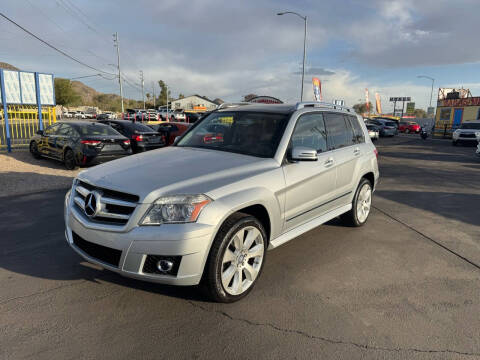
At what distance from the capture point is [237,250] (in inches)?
123

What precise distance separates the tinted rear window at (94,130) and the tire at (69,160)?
68 cm

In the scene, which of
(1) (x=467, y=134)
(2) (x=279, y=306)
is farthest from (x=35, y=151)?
(1) (x=467, y=134)

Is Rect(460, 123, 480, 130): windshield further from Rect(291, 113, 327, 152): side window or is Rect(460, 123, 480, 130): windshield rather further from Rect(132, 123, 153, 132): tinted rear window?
Rect(291, 113, 327, 152): side window

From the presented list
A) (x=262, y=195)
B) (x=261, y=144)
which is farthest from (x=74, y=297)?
(x=261, y=144)

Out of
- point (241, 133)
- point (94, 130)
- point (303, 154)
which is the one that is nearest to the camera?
point (303, 154)

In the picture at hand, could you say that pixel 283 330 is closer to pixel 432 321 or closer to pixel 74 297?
pixel 432 321

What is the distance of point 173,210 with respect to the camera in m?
2.76

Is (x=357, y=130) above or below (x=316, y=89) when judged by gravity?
below

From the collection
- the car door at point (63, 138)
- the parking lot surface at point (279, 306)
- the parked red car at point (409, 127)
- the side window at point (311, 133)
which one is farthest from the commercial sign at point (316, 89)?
the side window at point (311, 133)

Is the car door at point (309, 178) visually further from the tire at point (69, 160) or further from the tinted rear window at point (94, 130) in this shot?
the tire at point (69, 160)

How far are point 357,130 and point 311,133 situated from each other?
1519 millimetres

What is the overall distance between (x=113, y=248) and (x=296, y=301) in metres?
1.73

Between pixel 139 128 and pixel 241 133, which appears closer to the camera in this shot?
pixel 241 133

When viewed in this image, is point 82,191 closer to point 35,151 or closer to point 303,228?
point 303,228
